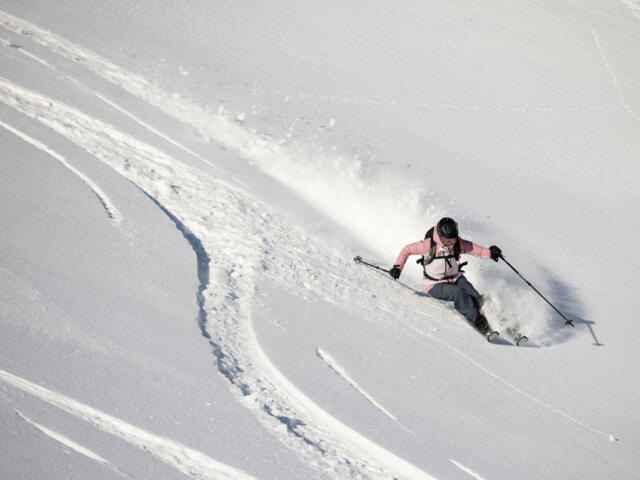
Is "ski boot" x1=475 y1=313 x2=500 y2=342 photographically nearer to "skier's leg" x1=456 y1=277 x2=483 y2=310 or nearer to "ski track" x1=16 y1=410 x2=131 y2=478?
"skier's leg" x1=456 y1=277 x2=483 y2=310

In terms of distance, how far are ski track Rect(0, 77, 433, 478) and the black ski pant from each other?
3.71 feet

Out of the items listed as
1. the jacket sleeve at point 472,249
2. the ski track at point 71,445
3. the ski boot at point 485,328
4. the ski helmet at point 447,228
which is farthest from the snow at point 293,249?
the ski helmet at point 447,228

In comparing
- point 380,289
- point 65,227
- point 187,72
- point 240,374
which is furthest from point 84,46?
point 240,374

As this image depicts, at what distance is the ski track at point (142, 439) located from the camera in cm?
295

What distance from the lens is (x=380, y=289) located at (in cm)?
581

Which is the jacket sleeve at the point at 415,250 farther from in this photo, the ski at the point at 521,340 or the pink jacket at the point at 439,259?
the ski at the point at 521,340

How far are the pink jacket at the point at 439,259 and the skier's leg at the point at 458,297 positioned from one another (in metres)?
0.07

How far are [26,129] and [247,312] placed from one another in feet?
12.7

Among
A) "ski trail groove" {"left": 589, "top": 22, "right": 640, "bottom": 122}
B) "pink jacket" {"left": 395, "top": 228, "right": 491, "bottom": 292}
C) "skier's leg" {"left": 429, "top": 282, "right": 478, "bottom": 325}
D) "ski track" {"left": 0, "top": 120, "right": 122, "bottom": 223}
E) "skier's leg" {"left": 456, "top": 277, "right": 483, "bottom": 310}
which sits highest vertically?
"ski trail groove" {"left": 589, "top": 22, "right": 640, "bottom": 122}

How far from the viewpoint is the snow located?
3.36 meters

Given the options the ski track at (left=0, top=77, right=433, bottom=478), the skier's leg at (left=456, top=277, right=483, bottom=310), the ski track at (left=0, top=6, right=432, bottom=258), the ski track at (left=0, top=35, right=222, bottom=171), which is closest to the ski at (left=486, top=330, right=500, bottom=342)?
the skier's leg at (left=456, top=277, right=483, bottom=310)

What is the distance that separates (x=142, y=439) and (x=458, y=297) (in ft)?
11.9

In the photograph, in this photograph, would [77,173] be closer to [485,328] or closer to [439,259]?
[439,259]

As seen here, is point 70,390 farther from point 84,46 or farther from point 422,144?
point 84,46
